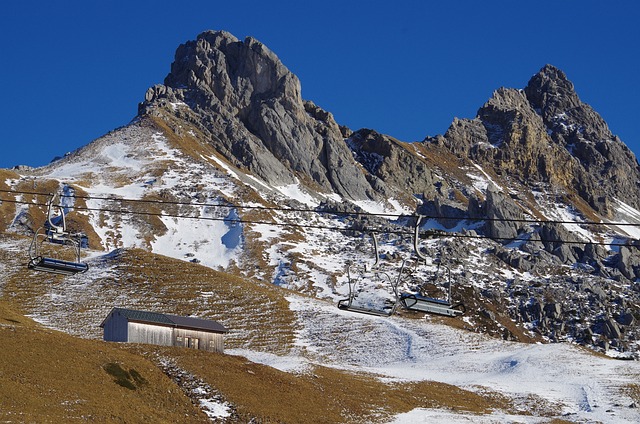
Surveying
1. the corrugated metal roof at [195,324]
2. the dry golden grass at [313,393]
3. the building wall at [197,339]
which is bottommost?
the dry golden grass at [313,393]

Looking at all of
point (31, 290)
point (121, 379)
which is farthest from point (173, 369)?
point (31, 290)

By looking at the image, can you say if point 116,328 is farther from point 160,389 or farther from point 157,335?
point 160,389

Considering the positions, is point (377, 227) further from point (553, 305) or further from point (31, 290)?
point (31, 290)

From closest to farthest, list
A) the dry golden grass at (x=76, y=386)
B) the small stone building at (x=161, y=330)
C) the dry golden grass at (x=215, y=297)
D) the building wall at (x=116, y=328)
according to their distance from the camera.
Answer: the dry golden grass at (x=76, y=386) → the building wall at (x=116, y=328) → the small stone building at (x=161, y=330) → the dry golden grass at (x=215, y=297)

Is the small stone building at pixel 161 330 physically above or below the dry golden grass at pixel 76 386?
above

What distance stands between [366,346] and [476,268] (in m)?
70.5

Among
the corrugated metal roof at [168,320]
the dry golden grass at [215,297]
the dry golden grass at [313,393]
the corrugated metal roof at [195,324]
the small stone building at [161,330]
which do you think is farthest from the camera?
the dry golden grass at [215,297]

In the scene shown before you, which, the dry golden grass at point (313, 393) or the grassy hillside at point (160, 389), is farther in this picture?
the dry golden grass at point (313, 393)

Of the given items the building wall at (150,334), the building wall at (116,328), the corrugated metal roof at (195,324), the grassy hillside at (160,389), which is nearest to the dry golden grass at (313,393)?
the grassy hillside at (160,389)

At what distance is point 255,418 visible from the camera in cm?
5856

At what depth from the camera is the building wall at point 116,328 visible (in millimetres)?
85125

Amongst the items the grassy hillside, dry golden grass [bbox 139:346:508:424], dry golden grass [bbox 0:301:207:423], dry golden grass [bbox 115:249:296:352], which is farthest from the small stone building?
dry golden grass [bbox 0:301:207:423]

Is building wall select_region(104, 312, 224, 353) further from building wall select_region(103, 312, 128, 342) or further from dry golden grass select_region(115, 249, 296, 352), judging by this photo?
dry golden grass select_region(115, 249, 296, 352)

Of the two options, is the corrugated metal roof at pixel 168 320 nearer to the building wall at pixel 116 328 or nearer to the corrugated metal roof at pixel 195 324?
the corrugated metal roof at pixel 195 324
